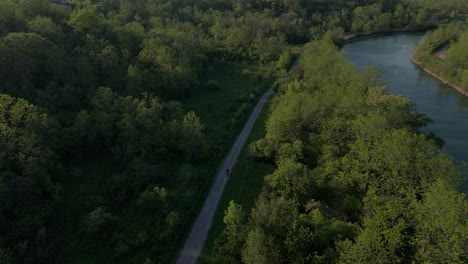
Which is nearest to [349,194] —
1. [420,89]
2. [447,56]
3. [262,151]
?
[262,151]

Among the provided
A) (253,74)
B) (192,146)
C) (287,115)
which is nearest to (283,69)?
(253,74)

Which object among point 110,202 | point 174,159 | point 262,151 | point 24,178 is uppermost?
point 24,178

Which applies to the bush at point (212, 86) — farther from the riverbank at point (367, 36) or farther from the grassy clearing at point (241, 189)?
the riverbank at point (367, 36)

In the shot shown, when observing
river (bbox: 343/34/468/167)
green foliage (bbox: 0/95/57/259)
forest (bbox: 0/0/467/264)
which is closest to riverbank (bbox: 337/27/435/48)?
river (bbox: 343/34/468/167)

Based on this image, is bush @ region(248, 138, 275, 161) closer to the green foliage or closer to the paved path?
the paved path

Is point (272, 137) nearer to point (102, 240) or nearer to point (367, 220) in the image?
point (367, 220)

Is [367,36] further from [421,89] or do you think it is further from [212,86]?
[212,86]
